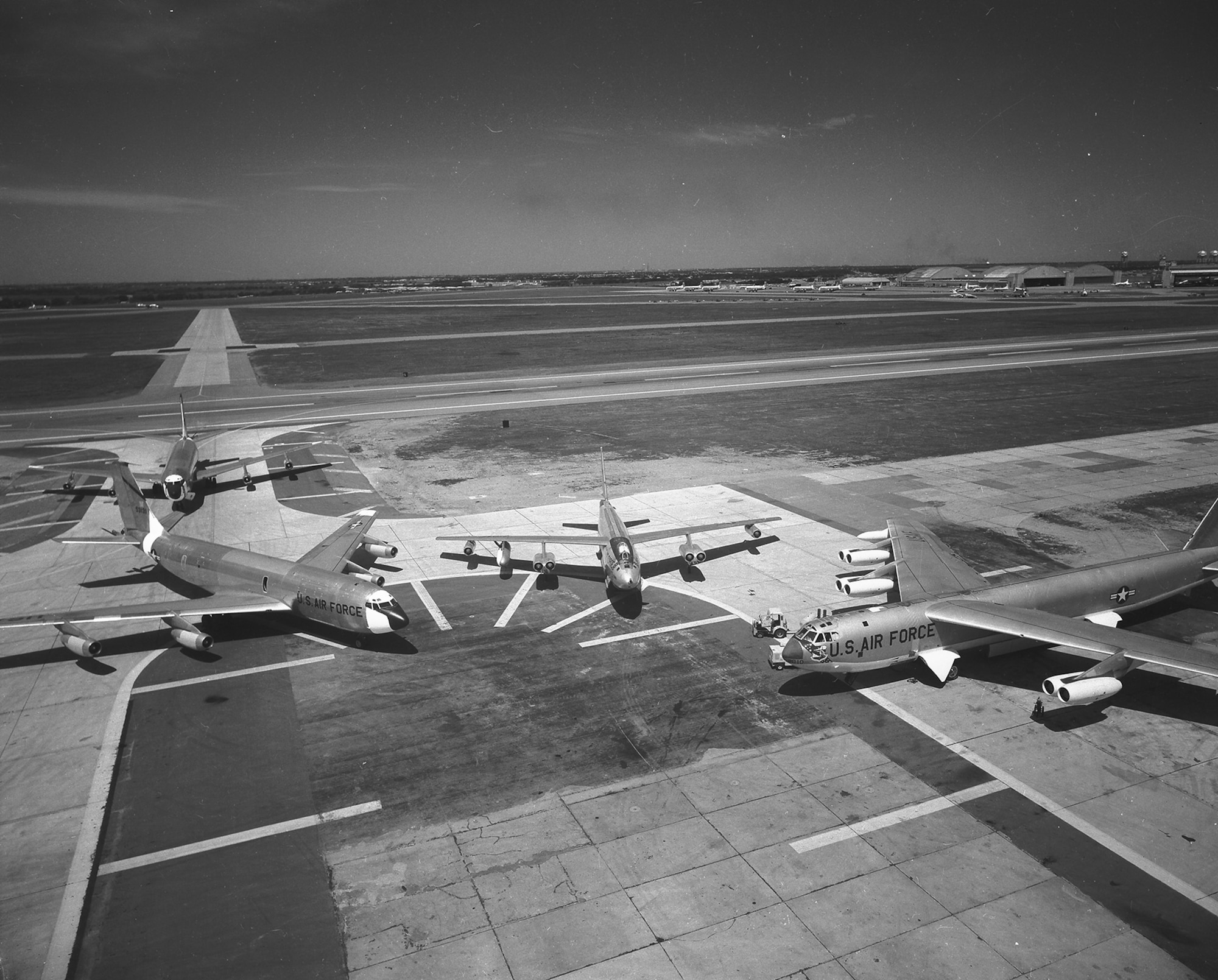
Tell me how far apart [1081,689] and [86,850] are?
92.5 ft

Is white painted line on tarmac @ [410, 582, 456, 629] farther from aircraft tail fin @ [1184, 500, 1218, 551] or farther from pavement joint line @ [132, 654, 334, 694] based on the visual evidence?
aircraft tail fin @ [1184, 500, 1218, 551]

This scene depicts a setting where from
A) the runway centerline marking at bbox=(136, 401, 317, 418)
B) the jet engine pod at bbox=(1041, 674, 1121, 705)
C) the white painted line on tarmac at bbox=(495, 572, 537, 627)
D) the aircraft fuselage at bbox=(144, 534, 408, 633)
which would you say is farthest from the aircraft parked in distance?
the runway centerline marking at bbox=(136, 401, 317, 418)

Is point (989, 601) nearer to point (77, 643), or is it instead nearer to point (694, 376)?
point (77, 643)

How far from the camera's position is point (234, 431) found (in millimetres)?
68812

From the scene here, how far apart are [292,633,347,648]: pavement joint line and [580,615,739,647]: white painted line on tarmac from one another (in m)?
9.50

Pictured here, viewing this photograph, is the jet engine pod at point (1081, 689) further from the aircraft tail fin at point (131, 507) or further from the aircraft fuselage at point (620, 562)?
the aircraft tail fin at point (131, 507)

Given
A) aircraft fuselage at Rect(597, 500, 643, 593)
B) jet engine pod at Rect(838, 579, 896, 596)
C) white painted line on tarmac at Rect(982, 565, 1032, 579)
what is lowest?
white painted line on tarmac at Rect(982, 565, 1032, 579)

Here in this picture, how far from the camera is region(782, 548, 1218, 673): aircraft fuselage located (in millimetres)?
25047

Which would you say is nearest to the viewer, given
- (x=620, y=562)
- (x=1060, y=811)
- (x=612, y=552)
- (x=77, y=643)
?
(x=1060, y=811)

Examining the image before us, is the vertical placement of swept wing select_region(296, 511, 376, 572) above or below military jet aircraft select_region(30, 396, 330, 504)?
below

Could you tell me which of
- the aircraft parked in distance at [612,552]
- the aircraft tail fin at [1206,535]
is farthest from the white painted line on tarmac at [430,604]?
the aircraft tail fin at [1206,535]

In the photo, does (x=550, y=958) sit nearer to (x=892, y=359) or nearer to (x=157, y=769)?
(x=157, y=769)

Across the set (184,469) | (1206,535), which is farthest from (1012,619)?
(184,469)

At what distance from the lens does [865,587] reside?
3070cm
